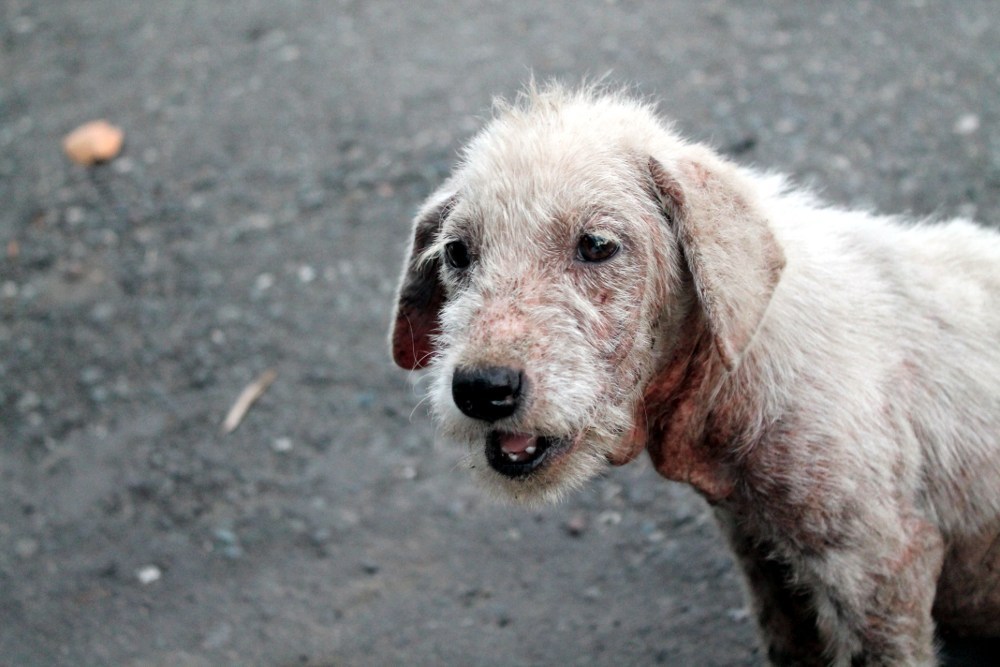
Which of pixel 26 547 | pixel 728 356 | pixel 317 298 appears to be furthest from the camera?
pixel 317 298

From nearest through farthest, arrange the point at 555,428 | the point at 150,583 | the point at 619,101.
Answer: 1. the point at 555,428
2. the point at 619,101
3. the point at 150,583

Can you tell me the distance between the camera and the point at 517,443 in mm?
2979

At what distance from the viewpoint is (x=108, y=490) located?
5.44 m

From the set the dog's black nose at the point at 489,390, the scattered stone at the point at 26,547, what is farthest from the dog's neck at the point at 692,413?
the scattered stone at the point at 26,547

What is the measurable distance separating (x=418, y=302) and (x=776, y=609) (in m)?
1.65

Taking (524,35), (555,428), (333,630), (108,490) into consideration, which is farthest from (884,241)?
(524,35)

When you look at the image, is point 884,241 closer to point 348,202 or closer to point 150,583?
point 150,583

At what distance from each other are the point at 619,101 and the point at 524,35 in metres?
4.72

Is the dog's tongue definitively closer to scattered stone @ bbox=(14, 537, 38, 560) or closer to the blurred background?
the blurred background

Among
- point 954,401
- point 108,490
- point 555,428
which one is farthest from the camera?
point 108,490

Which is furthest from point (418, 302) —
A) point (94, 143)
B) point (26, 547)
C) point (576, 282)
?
point (94, 143)

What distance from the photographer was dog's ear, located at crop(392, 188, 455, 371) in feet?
11.8

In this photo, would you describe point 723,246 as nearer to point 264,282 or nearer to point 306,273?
point 306,273

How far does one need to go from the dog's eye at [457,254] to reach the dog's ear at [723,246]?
1.94 ft
